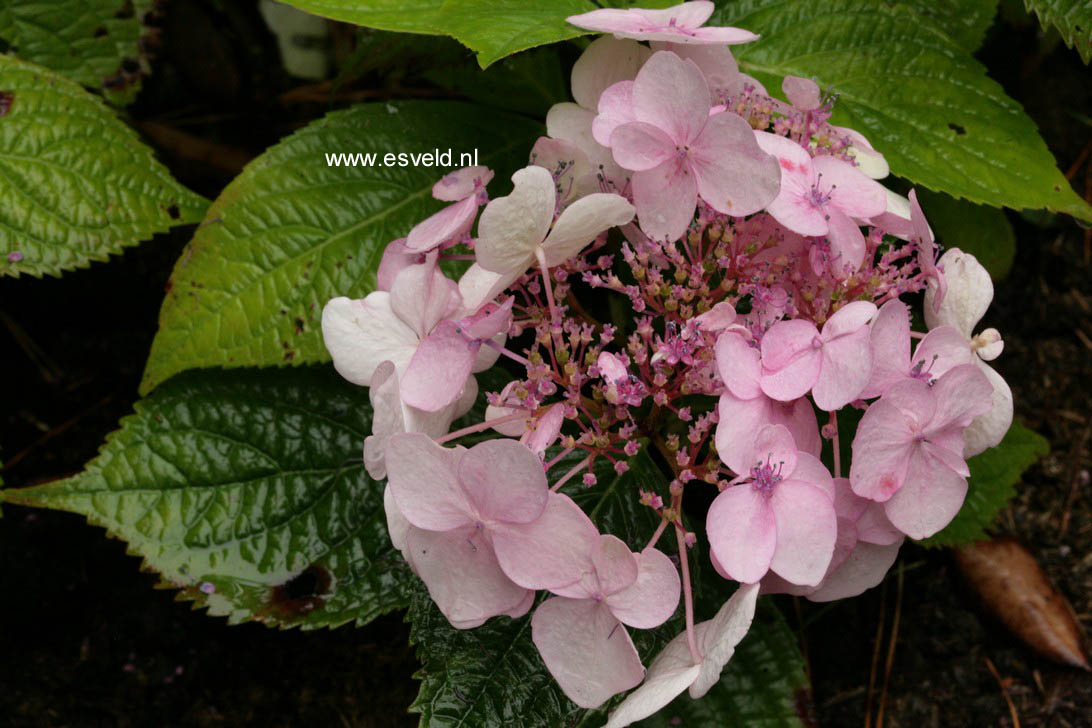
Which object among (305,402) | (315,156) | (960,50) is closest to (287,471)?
(305,402)

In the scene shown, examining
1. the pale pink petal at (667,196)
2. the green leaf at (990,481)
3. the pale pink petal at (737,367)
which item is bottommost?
the green leaf at (990,481)

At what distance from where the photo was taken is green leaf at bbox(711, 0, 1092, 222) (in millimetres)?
1110

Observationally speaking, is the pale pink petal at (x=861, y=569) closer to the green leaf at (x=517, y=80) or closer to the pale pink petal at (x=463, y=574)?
the pale pink petal at (x=463, y=574)

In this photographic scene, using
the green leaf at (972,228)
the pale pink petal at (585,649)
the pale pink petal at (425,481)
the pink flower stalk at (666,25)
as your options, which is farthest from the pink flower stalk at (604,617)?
the green leaf at (972,228)

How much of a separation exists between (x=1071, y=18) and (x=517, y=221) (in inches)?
29.1

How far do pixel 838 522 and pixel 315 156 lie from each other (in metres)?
0.78

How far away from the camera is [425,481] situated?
0.72 meters

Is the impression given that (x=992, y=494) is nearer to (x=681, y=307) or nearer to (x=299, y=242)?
(x=681, y=307)

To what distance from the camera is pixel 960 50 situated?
1.19 meters

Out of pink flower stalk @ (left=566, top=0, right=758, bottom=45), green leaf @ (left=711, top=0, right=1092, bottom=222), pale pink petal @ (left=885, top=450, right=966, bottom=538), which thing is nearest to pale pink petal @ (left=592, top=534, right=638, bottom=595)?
pale pink petal @ (left=885, top=450, right=966, bottom=538)

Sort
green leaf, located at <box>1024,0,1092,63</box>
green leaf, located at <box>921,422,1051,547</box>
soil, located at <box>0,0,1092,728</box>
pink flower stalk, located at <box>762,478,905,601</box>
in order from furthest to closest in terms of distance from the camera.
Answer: soil, located at <box>0,0,1092,728</box>, green leaf, located at <box>921,422,1051,547</box>, green leaf, located at <box>1024,0,1092,63</box>, pink flower stalk, located at <box>762,478,905,601</box>

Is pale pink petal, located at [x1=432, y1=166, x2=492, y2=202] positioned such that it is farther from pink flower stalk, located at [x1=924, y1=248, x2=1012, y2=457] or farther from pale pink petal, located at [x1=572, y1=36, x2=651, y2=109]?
→ pink flower stalk, located at [x1=924, y1=248, x2=1012, y2=457]

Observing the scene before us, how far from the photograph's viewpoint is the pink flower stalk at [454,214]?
2.71ft

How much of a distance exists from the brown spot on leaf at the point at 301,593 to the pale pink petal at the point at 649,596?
1.57 ft
